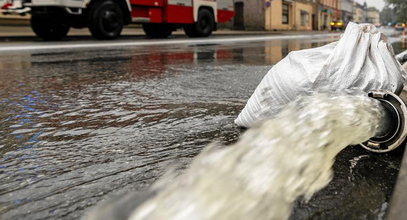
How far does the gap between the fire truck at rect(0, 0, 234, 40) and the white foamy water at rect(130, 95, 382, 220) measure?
858 centimetres

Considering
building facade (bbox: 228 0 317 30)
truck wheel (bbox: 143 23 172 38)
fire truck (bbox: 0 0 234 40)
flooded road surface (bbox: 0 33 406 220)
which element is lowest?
flooded road surface (bbox: 0 33 406 220)

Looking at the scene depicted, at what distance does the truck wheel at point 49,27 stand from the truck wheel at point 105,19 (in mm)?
1240

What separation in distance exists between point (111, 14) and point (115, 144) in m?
8.63

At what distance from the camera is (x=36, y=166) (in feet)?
4.54

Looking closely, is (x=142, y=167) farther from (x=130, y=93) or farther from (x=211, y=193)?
(x=130, y=93)

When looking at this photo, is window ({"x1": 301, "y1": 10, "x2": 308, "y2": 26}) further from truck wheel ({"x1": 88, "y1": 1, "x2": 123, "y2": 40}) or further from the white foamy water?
the white foamy water

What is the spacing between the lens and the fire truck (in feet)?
30.2

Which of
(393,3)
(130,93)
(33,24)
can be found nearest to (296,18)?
(393,3)

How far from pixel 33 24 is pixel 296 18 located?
31885 millimetres

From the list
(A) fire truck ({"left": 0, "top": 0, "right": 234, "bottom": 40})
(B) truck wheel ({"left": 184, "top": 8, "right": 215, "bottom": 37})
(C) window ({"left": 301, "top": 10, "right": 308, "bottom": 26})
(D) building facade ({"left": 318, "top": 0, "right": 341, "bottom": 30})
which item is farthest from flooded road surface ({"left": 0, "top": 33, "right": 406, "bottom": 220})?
(D) building facade ({"left": 318, "top": 0, "right": 341, "bottom": 30})

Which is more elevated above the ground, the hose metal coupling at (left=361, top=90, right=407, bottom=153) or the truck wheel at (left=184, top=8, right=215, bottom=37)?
the truck wheel at (left=184, top=8, right=215, bottom=37)

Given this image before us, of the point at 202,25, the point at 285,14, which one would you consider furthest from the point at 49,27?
the point at 285,14

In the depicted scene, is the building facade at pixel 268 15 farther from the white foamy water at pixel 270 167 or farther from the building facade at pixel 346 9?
the white foamy water at pixel 270 167

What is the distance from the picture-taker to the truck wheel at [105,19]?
9469 mm
